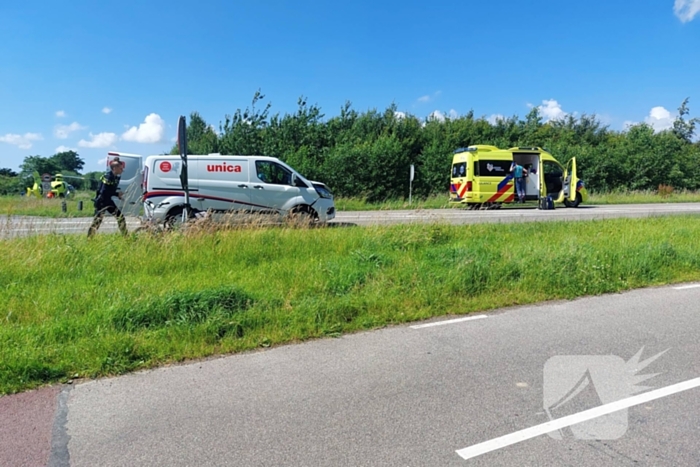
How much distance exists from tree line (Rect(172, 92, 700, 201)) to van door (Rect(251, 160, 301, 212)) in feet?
41.5

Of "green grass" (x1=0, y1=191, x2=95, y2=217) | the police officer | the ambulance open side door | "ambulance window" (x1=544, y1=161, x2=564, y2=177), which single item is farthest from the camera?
"ambulance window" (x1=544, y1=161, x2=564, y2=177)

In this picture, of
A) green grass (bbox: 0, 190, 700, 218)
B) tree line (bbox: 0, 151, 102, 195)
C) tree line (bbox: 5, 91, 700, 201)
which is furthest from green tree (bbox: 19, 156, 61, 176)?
green grass (bbox: 0, 190, 700, 218)

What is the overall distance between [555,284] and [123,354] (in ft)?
18.4

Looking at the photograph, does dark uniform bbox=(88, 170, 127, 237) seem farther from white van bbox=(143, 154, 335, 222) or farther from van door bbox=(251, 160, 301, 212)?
van door bbox=(251, 160, 301, 212)

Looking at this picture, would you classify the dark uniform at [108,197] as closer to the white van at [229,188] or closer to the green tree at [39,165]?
the white van at [229,188]

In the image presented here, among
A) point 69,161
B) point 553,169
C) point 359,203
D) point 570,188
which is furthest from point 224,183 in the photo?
point 69,161

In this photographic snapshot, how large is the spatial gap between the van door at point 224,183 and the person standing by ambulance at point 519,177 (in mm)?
15036

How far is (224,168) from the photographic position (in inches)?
489

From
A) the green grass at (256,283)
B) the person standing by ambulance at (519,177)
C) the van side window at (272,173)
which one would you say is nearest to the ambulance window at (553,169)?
the person standing by ambulance at (519,177)

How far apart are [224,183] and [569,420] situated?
10.8 m

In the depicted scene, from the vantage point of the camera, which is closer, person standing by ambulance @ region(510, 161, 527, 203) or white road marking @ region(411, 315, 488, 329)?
white road marking @ region(411, 315, 488, 329)

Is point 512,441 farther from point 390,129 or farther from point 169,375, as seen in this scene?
point 390,129

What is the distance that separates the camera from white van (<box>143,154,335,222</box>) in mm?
11875

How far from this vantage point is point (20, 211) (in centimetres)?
1884
